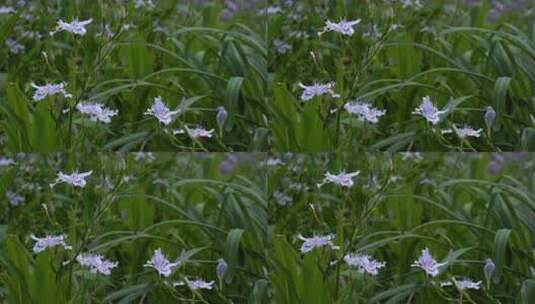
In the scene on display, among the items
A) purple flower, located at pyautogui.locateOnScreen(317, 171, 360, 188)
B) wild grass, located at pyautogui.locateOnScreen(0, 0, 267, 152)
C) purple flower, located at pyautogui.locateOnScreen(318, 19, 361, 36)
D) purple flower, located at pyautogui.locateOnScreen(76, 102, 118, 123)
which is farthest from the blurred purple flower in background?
purple flower, located at pyautogui.locateOnScreen(317, 171, 360, 188)

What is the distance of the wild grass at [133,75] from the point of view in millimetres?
2557

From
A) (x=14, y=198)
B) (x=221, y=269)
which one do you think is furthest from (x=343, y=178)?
(x=14, y=198)

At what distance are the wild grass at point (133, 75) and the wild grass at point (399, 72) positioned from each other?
0.33 ft

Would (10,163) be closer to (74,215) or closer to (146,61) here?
(74,215)

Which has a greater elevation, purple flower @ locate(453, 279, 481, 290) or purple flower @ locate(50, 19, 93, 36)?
purple flower @ locate(50, 19, 93, 36)

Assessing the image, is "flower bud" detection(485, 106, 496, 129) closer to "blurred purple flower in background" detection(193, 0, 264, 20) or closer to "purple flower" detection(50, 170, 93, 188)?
"blurred purple flower in background" detection(193, 0, 264, 20)

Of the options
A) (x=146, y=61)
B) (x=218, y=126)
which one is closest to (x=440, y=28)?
(x=218, y=126)

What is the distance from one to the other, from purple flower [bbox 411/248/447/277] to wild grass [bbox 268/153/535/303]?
4 centimetres

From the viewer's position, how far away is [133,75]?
2.59 meters

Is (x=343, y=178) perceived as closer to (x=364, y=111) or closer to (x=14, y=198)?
(x=364, y=111)

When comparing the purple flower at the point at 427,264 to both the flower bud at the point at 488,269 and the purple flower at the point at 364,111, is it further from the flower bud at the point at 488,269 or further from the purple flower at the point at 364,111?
the purple flower at the point at 364,111

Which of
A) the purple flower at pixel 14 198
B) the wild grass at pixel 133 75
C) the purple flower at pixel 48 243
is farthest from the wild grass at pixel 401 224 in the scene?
the purple flower at pixel 14 198

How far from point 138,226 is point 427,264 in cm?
87

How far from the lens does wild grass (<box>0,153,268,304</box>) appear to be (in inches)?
101
